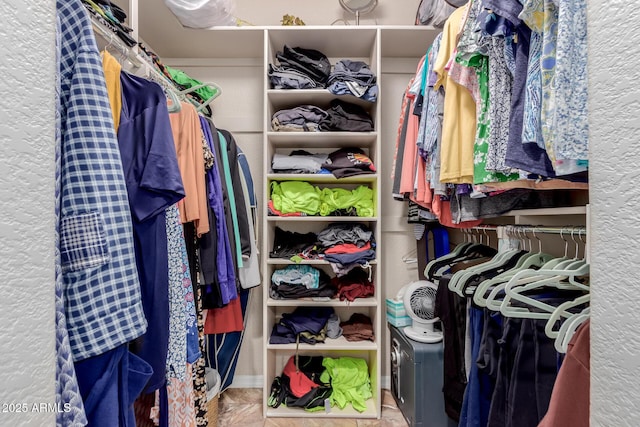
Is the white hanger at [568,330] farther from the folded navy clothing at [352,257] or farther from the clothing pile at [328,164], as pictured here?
the clothing pile at [328,164]

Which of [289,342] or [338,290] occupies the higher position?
[338,290]

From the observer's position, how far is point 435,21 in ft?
6.34

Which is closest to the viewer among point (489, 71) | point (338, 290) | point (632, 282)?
point (632, 282)

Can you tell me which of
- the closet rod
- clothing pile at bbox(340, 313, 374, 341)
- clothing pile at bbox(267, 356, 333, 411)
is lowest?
clothing pile at bbox(267, 356, 333, 411)

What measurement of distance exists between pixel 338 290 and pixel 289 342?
410mm

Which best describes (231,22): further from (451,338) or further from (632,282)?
(632,282)

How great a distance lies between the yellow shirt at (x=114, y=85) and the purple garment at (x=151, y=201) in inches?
0.7

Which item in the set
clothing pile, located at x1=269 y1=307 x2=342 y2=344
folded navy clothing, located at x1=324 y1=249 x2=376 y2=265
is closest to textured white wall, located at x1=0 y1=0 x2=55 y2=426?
folded navy clothing, located at x1=324 y1=249 x2=376 y2=265

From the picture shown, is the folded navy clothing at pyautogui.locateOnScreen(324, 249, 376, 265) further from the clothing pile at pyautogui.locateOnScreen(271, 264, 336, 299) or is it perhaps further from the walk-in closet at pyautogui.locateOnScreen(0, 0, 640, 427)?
the clothing pile at pyautogui.locateOnScreen(271, 264, 336, 299)

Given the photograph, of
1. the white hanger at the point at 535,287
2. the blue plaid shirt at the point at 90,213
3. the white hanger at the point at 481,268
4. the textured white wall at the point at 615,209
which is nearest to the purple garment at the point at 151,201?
the blue plaid shirt at the point at 90,213

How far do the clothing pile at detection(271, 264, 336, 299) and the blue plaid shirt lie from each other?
4.50ft

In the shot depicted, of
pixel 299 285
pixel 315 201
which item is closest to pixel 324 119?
pixel 315 201

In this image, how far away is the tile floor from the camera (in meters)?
1.91

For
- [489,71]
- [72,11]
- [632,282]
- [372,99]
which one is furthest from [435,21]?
[632,282]
